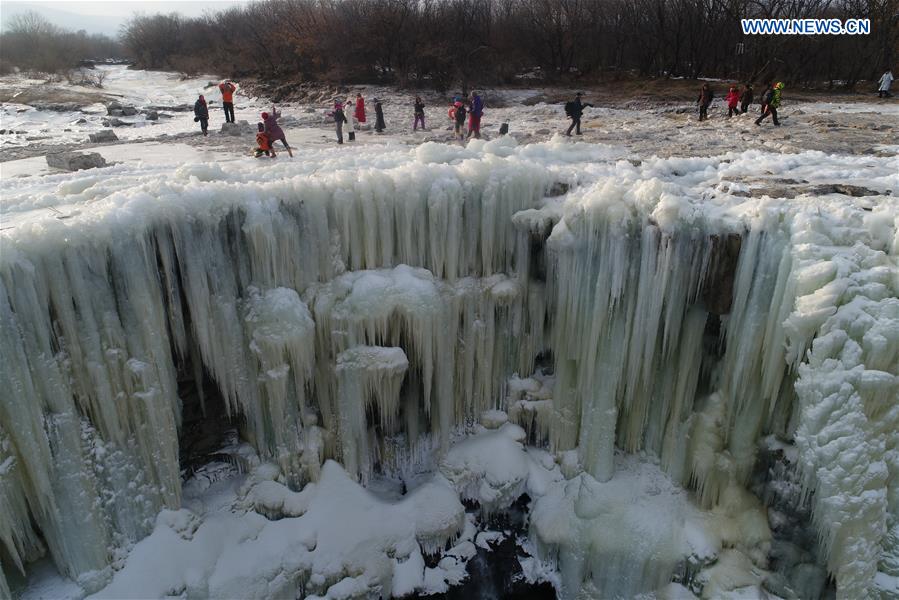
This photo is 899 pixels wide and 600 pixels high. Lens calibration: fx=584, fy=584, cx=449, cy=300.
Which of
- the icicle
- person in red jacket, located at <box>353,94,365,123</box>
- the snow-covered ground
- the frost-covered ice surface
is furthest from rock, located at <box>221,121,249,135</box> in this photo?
the icicle

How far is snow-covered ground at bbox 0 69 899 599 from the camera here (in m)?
6.07

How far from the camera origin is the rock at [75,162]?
31.8 ft

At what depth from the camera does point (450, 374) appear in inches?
325

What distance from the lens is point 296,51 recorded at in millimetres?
29578

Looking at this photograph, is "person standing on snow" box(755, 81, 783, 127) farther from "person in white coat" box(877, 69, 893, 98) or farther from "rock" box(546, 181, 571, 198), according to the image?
"person in white coat" box(877, 69, 893, 98)

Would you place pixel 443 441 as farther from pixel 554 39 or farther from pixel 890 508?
pixel 554 39

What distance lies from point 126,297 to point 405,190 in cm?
363

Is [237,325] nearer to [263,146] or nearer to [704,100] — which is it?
[263,146]

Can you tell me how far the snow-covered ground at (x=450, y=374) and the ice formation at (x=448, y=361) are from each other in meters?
0.03

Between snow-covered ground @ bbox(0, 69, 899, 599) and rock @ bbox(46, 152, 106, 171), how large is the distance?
0.86 metres

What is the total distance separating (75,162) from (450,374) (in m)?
7.20

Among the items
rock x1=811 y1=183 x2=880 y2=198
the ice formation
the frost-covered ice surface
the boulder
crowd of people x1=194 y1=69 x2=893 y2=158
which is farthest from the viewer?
the boulder

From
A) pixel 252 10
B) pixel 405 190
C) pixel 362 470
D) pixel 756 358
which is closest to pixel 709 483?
pixel 756 358

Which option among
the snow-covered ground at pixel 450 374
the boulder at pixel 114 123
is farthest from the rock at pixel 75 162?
the boulder at pixel 114 123
